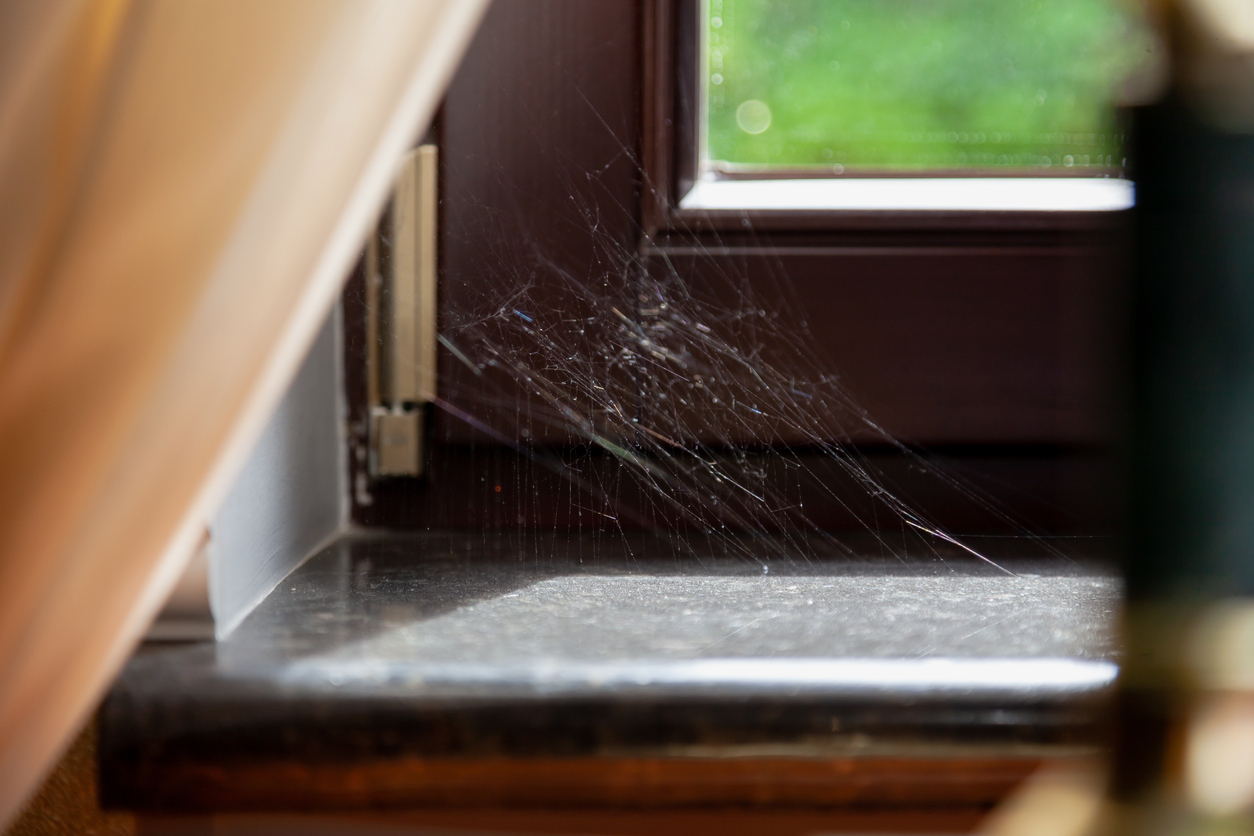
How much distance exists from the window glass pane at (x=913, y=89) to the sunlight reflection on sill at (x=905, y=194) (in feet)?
0.04

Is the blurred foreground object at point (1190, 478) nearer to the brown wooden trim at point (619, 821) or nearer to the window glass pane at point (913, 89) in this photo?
the brown wooden trim at point (619, 821)

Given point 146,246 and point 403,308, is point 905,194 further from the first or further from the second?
point 146,246

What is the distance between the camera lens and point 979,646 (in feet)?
1.32

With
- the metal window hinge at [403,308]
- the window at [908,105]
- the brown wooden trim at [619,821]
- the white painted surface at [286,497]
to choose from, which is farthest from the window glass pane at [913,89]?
the brown wooden trim at [619,821]

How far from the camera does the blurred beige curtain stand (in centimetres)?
31


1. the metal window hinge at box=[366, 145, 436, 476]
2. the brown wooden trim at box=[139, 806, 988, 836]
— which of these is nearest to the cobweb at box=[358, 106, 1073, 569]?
the metal window hinge at box=[366, 145, 436, 476]

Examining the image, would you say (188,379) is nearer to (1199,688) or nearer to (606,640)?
(606,640)

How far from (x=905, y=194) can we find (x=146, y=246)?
474 mm

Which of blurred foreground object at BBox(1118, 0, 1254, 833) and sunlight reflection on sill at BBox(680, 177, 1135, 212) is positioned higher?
sunlight reflection on sill at BBox(680, 177, 1135, 212)

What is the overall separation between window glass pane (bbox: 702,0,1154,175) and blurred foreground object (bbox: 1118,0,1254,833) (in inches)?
15.3

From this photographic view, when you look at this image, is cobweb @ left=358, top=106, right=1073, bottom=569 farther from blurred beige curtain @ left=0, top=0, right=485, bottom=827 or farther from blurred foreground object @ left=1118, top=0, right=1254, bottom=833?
blurred foreground object @ left=1118, top=0, right=1254, bottom=833

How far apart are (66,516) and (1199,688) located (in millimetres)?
376

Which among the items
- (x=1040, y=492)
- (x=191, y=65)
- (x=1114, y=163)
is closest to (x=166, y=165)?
(x=191, y=65)

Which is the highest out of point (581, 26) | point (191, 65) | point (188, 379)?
point (581, 26)
